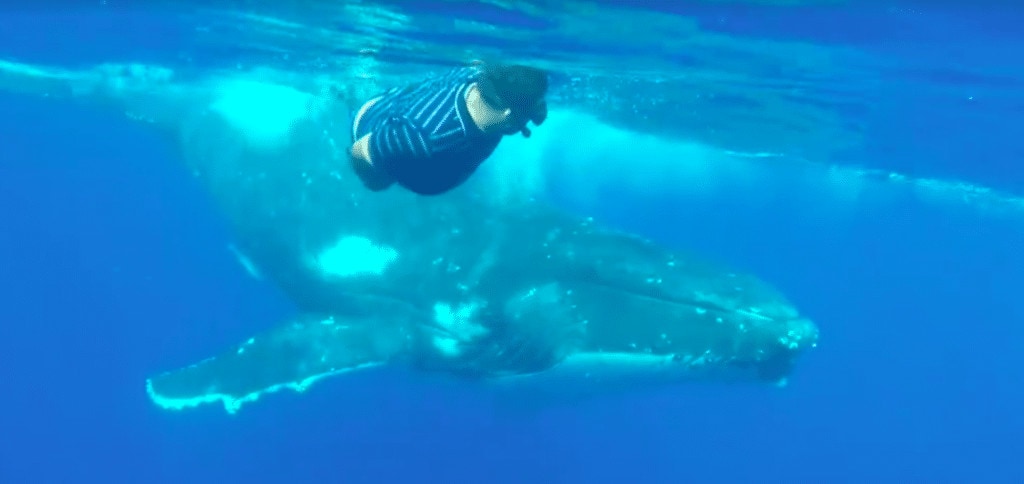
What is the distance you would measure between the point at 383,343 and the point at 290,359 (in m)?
1.17

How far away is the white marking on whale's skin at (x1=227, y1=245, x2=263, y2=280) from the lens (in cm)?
1348

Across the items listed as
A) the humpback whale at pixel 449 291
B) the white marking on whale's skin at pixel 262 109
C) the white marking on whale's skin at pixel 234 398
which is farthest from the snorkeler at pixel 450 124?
the white marking on whale's skin at pixel 262 109

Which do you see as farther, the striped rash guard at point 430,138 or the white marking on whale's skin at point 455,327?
the white marking on whale's skin at point 455,327

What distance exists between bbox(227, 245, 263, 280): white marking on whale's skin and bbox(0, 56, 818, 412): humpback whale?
0.21ft

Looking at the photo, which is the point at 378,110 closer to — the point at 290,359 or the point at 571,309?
the point at 571,309

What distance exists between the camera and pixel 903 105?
17.1 metres

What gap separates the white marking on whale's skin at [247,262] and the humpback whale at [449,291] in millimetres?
64

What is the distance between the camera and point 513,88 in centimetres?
555

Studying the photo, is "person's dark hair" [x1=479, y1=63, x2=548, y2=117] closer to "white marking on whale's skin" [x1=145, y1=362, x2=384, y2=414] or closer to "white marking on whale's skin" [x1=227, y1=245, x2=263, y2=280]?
"white marking on whale's skin" [x1=145, y1=362, x2=384, y2=414]

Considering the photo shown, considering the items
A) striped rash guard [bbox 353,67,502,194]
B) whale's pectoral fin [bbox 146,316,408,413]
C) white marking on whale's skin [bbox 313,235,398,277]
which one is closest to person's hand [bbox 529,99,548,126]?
striped rash guard [bbox 353,67,502,194]

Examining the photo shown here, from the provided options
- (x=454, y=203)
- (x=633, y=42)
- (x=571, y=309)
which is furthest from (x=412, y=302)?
(x=633, y=42)

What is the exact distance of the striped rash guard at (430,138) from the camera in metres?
5.64

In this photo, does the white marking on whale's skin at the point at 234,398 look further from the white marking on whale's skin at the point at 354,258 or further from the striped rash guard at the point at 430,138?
the striped rash guard at the point at 430,138

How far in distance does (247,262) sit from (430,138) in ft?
28.9
